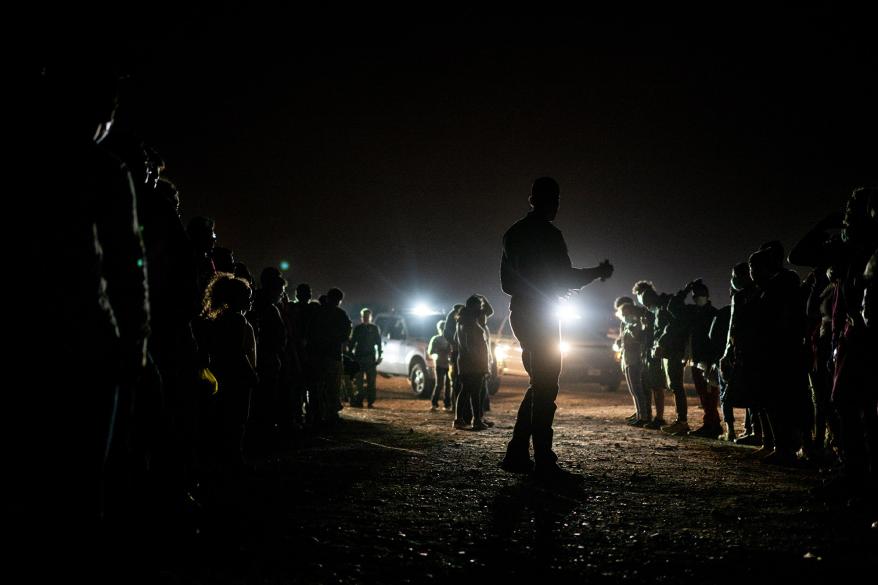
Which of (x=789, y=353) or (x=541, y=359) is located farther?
(x=789, y=353)

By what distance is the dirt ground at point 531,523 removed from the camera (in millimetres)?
2689

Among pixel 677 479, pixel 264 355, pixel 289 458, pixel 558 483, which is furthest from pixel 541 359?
pixel 264 355

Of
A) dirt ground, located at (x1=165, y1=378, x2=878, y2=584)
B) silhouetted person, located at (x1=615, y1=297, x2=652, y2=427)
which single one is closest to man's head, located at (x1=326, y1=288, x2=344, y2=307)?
dirt ground, located at (x1=165, y1=378, x2=878, y2=584)

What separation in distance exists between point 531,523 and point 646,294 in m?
7.16

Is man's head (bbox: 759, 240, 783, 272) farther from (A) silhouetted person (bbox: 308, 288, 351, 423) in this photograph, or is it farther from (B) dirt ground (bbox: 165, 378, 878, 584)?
(A) silhouetted person (bbox: 308, 288, 351, 423)

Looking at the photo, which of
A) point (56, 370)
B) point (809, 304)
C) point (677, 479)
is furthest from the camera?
point (809, 304)

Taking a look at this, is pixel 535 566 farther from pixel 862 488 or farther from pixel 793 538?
pixel 862 488

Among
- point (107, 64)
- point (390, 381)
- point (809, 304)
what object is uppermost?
point (107, 64)

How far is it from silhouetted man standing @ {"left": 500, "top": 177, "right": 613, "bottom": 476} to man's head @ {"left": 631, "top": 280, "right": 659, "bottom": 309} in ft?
17.6

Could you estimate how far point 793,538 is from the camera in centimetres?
319

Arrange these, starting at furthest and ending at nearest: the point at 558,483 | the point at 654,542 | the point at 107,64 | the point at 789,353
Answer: the point at 789,353 → the point at 558,483 → the point at 654,542 → the point at 107,64

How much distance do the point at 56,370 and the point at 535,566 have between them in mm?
2109

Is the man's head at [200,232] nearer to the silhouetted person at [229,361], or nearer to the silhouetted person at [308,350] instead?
the silhouetted person at [229,361]

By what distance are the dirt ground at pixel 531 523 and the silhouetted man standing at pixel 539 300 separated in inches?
14.1
